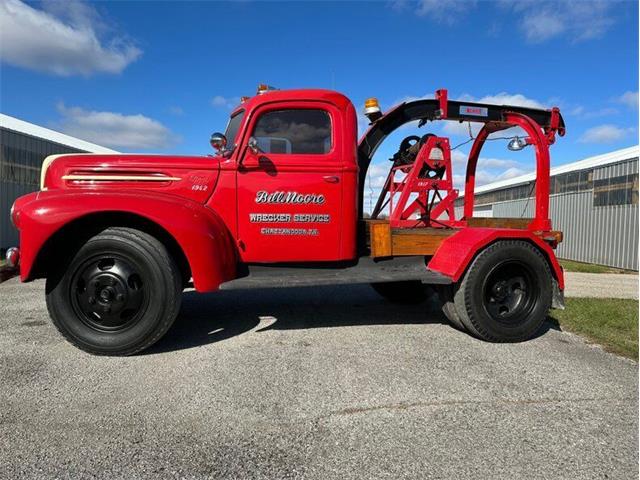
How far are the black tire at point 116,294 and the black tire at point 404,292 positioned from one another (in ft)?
10.3

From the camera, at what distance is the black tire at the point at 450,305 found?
4.62m

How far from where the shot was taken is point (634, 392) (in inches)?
127

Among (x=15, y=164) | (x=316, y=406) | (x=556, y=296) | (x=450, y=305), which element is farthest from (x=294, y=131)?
(x=15, y=164)

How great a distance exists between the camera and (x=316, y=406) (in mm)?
2930

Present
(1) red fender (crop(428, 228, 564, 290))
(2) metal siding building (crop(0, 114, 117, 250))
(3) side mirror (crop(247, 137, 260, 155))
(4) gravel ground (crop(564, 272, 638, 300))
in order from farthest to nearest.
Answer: (2) metal siding building (crop(0, 114, 117, 250)) < (4) gravel ground (crop(564, 272, 638, 300)) < (1) red fender (crop(428, 228, 564, 290)) < (3) side mirror (crop(247, 137, 260, 155))

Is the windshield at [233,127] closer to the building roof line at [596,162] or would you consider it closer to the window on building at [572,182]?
A: the building roof line at [596,162]

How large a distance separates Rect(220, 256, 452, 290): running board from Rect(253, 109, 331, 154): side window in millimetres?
1146

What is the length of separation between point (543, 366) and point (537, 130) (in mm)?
2787

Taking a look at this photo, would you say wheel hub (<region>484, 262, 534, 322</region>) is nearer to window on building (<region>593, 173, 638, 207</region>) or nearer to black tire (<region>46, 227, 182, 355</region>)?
black tire (<region>46, 227, 182, 355</region>)

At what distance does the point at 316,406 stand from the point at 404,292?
3.44m

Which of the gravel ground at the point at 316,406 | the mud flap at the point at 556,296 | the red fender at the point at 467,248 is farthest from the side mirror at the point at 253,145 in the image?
the mud flap at the point at 556,296

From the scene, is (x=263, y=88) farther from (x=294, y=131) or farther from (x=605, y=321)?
(x=605, y=321)

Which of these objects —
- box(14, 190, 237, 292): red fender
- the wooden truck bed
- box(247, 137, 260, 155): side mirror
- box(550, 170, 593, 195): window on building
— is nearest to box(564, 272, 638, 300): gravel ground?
the wooden truck bed

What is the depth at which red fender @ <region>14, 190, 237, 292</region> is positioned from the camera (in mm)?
3639
